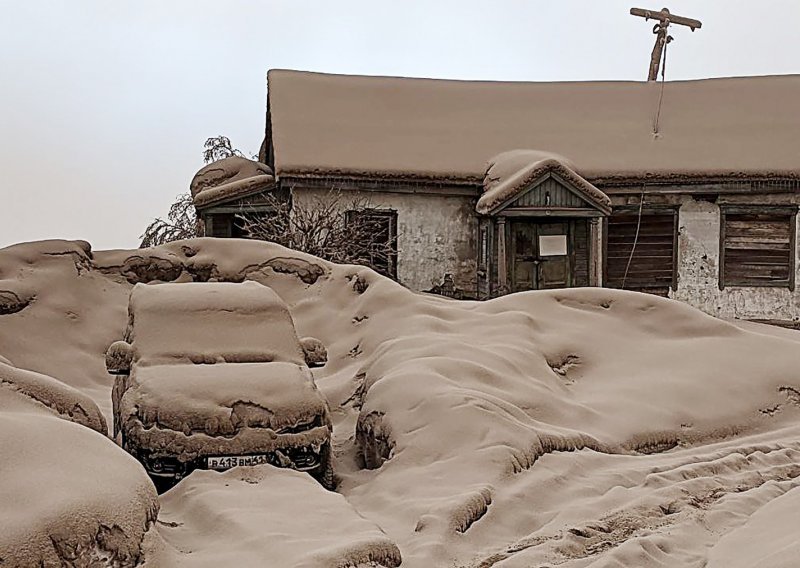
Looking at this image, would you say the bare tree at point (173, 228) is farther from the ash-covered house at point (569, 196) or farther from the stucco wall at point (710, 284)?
the stucco wall at point (710, 284)

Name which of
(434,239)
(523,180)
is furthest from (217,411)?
(434,239)

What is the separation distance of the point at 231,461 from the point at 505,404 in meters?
2.49

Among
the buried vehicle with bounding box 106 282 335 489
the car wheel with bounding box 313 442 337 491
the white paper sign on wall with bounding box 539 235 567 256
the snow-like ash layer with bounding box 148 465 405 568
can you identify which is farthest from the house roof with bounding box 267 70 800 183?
the snow-like ash layer with bounding box 148 465 405 568

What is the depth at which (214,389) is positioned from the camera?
7.17m

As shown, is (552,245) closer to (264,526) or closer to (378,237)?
(378,237)

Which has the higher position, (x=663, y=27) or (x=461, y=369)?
(x=663, y=27)

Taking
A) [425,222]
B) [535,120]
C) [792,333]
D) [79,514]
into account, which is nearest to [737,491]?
[79,514]

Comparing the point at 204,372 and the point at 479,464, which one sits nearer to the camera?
the point at 479,464

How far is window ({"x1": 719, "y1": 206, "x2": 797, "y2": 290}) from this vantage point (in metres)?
20.3

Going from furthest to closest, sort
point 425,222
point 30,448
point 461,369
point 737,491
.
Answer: point 425,222 < point 461,369 < point 737,491 < point 30,448

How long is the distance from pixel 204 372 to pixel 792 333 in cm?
995

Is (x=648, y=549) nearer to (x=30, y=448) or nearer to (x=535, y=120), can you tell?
(x=30, y=448)

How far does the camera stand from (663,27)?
28250 millimetres

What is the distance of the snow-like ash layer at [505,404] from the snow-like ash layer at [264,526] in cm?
4
